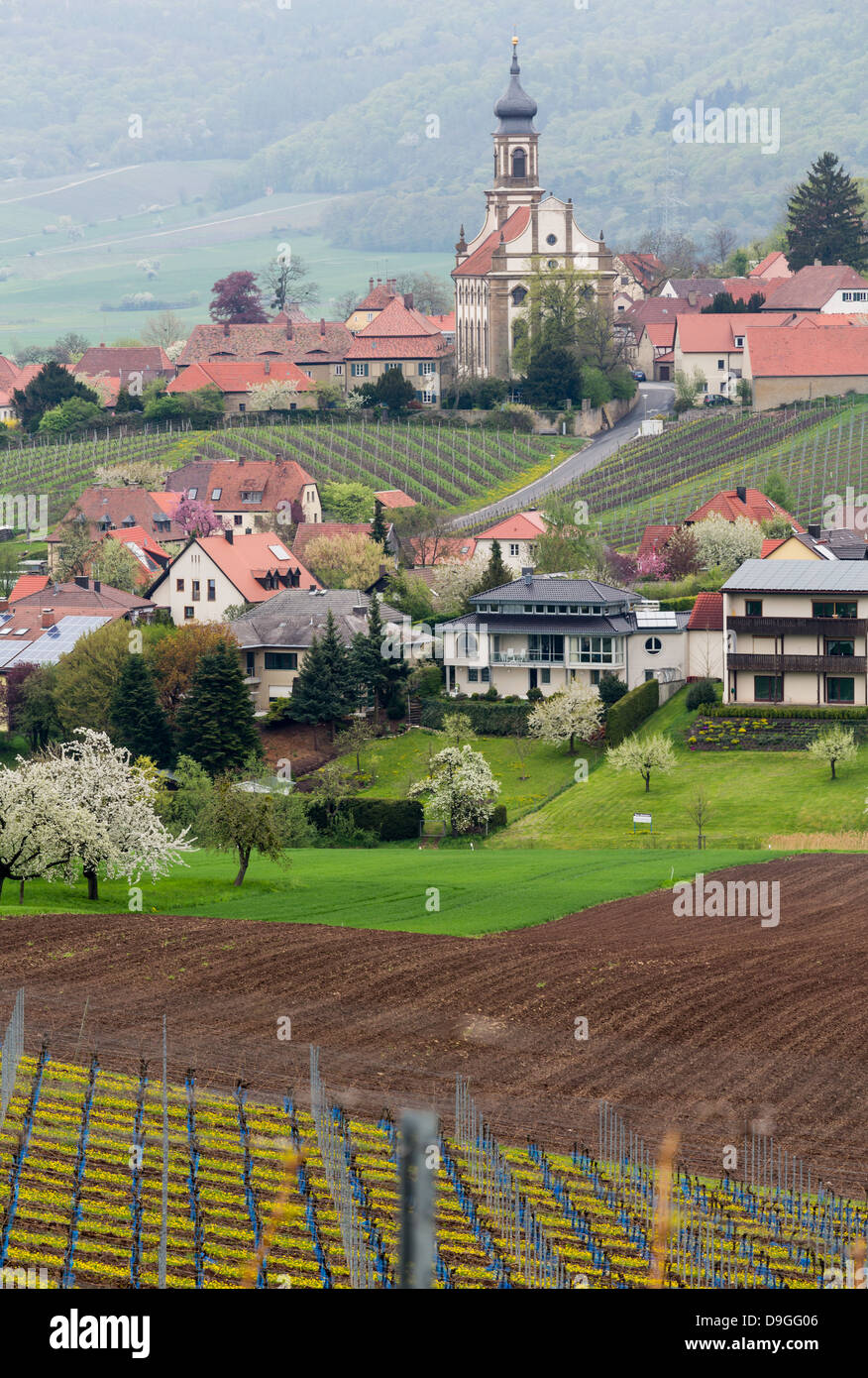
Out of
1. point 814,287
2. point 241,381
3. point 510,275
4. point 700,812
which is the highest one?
point 510,275

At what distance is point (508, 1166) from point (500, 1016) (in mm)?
9996

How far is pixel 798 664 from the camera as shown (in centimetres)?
8262

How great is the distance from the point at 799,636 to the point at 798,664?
1310 mm

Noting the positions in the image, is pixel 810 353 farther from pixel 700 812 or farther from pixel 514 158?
pixel 700 812

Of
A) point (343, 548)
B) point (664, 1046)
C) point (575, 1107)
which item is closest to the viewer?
point (575, 1107)

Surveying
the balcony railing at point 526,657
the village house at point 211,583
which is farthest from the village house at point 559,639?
the village house at point 211,583

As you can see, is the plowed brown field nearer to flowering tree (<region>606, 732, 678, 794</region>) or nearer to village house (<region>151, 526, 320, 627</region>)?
flowering tree (<region>606, 732, 678, 794</region>)

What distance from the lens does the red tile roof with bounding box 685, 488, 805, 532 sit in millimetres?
115312

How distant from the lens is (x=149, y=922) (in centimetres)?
5044

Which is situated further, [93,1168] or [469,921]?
[469,921]

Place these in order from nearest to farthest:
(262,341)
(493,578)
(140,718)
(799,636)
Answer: (140,718), (799,636), (493,578), (262,341)

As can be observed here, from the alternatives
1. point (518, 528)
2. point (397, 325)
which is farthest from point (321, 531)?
point (397, 325)
